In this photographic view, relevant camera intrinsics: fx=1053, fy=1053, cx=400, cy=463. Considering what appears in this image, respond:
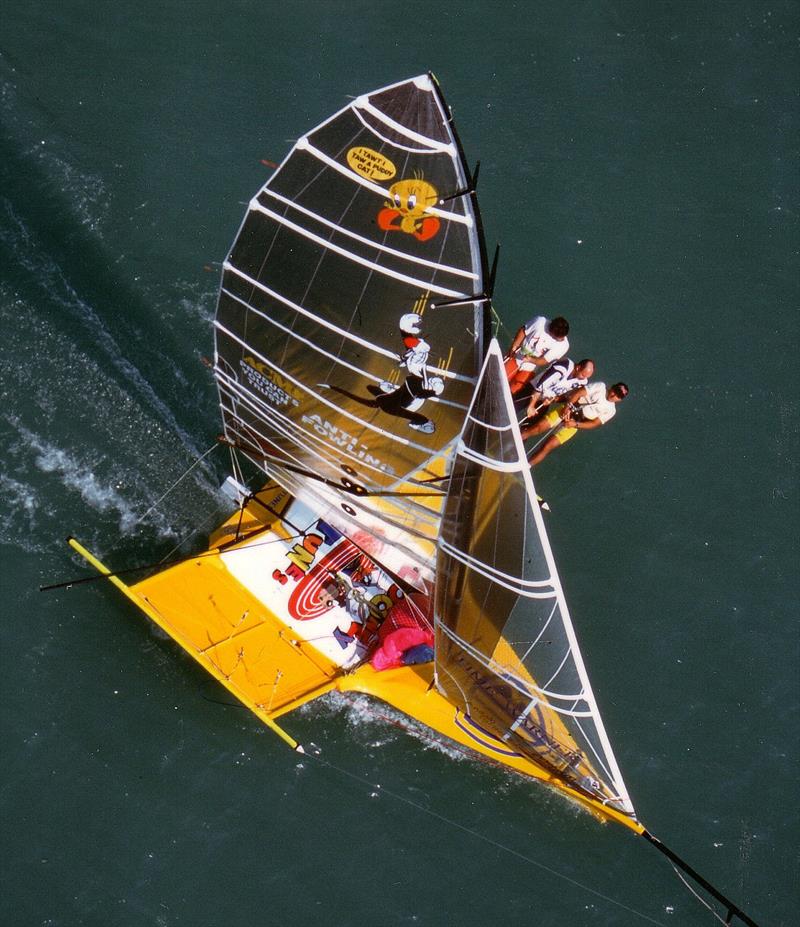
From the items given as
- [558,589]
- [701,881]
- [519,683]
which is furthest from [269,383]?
[701,881]

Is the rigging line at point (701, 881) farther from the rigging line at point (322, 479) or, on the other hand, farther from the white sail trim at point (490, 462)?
the white sail trim at point (490, 462)

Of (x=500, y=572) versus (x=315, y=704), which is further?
(x=315, y=704)

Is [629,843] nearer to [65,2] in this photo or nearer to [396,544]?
[396,544]

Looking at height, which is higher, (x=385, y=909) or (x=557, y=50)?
(x=557, y=50)

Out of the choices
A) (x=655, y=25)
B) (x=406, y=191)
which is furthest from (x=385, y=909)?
(x=655, y=25)

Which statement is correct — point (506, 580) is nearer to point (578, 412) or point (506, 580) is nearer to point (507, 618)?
point (507, 618)

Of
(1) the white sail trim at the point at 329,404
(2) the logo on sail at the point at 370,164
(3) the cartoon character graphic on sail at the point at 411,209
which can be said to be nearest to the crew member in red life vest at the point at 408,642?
(1) the white sail trim at the point at 329,404

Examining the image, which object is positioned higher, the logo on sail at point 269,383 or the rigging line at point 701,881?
the logo on sail at point 269,383
